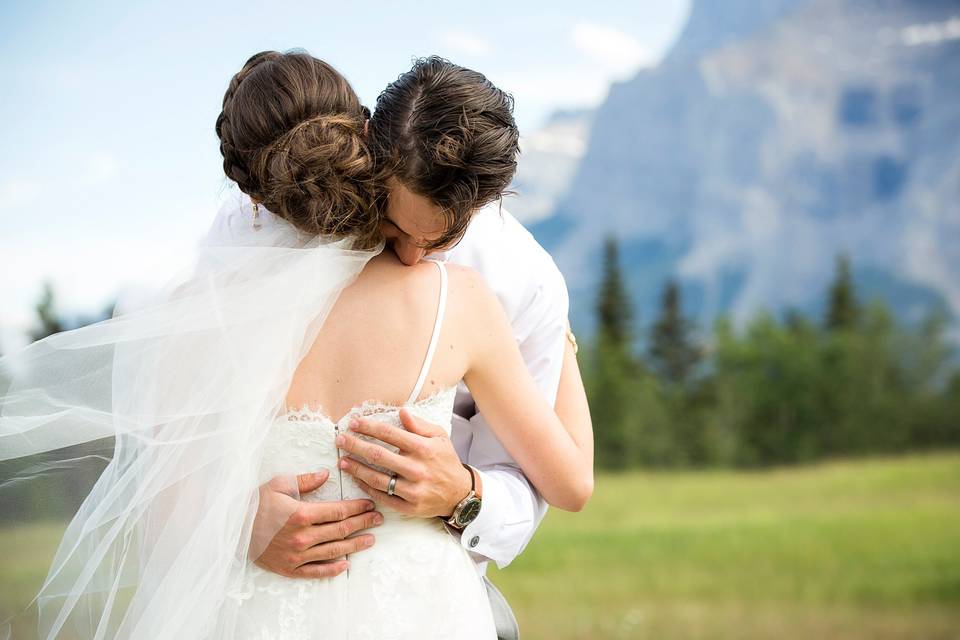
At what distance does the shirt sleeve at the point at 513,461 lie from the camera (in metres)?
1.85

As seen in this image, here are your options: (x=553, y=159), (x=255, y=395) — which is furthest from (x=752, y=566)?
(x=553, y=159)

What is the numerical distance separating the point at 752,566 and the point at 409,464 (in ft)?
40.7

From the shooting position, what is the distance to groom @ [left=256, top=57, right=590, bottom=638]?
1.54 meters

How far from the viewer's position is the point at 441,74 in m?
1.57

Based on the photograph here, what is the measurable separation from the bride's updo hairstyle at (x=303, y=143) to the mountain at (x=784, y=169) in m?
33.4

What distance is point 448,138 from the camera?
1.50 meters

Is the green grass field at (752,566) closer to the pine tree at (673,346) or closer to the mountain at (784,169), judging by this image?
the pine tree at (673,346)

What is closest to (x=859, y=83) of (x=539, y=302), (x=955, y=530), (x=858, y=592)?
(x=955, y=530)

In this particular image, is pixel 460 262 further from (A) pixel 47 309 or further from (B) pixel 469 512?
(A) pixel 47 309

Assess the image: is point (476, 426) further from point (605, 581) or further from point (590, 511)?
point (590, 511)

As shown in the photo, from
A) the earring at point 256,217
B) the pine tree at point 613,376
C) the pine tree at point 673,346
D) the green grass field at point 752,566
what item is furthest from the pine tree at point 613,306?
the earring at point 256,217

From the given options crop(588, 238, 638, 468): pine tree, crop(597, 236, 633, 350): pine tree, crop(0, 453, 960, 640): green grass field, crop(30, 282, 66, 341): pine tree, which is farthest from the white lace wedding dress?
crop(597, 236, 633, 350): pine tree

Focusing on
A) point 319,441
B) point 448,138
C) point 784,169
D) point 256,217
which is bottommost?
point 784,169

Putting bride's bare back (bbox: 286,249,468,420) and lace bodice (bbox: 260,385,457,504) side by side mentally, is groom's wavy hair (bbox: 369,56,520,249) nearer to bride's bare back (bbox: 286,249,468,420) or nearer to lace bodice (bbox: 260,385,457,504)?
bride's bare back (bbox: 286,249,468,420)
